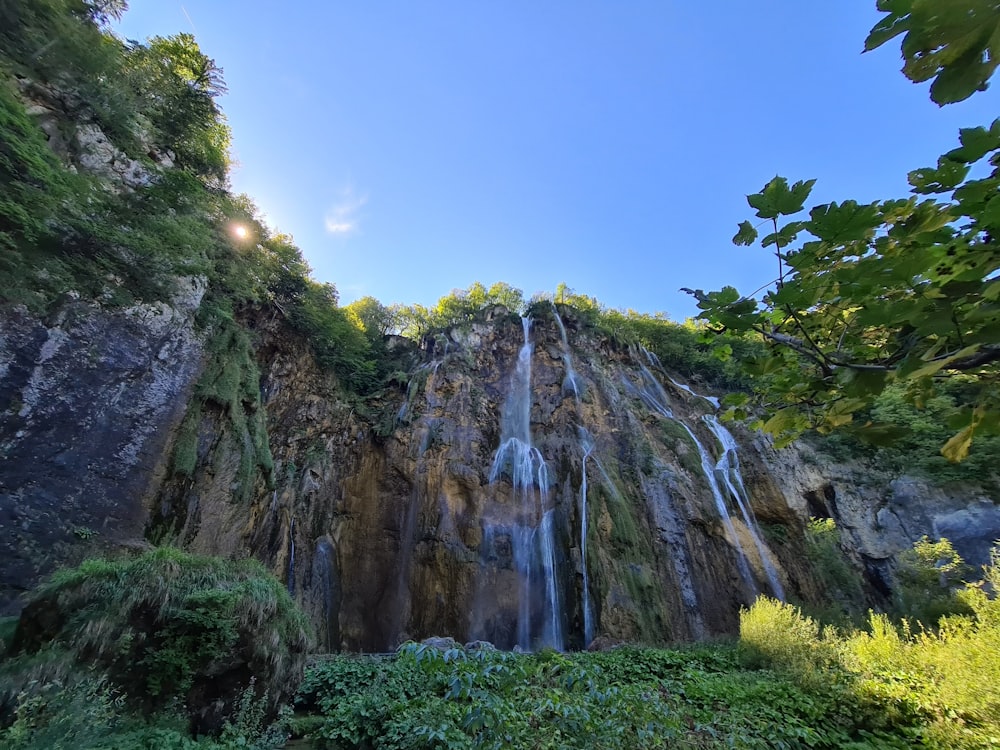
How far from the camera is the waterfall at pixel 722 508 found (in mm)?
14748

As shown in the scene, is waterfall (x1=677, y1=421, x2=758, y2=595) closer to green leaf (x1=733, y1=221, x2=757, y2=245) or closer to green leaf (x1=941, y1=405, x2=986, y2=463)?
green leaf (x1=941, y1=405, x2=986, y2=463)

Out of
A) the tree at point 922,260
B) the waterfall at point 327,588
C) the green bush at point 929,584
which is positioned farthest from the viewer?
the waterfall at point 327,588

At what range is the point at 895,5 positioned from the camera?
121cm

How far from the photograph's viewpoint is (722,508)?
53.5 ft

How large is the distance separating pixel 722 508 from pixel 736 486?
4.82 feet

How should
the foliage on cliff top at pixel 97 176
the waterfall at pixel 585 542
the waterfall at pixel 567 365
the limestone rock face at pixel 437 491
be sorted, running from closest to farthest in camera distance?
the foliage on cliff top at pixel 97 176 < the limestone rock face at pixel 437 491 < the waterfall at pixel 585 542 < the waterfall at pixel 567 365

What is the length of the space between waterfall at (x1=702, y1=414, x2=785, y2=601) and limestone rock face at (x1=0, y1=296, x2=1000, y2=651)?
8 cm

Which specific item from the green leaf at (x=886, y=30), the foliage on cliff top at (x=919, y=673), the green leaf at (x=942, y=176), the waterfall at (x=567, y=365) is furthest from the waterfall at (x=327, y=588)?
the green leaf at (x=886, y=30)

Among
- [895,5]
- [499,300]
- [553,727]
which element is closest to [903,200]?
[895,5]

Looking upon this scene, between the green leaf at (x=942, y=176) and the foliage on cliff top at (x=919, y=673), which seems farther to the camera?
the foliage on cliff top at (x=919, y=673)

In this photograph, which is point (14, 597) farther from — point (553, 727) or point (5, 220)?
point (553, 727)

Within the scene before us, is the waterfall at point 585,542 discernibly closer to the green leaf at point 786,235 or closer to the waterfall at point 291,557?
the waterfall at point 291,557

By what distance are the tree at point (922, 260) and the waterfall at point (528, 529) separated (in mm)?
14020

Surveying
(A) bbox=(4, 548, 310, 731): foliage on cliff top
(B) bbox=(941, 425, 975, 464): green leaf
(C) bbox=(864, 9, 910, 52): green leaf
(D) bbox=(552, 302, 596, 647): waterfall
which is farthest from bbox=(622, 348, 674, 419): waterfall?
(C) bbox=(864, 9, 910, 52): green leaf
